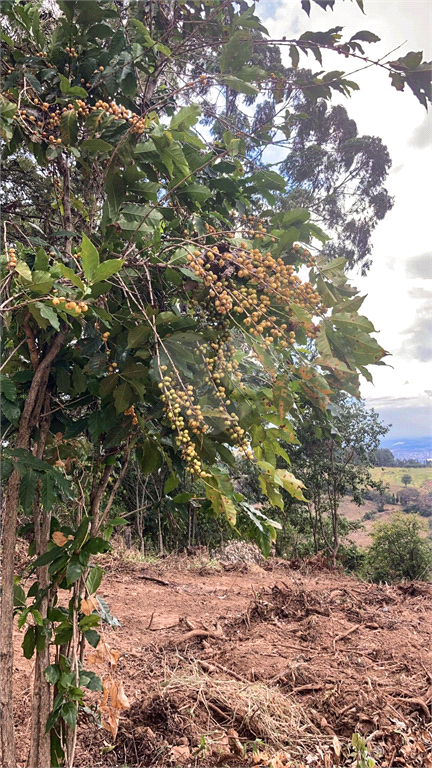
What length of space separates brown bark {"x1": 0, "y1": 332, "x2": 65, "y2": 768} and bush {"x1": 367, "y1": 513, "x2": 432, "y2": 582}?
5948mm

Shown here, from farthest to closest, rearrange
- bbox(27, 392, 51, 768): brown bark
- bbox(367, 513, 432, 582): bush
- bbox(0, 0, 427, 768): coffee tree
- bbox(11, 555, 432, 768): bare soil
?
bbox(367, 513, 432, 582): bush → bbox(11, 555, 432, 768): bare soil → bbox(27, 392, 51, 768): brown bark → bbox(0, 0, 427, 768): coffee tree

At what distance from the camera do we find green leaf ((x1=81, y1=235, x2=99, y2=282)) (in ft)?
2.85

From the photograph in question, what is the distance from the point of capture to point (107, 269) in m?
0.89

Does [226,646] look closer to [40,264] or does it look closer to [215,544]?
[40,264]

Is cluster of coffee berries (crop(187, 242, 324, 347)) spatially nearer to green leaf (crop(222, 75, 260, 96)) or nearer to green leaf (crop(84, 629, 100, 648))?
green leaf (crop(222, 75, 260, 96))

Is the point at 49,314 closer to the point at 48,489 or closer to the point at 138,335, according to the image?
the point at 138,335

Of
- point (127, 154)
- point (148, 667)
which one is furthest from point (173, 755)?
point (127, 154)

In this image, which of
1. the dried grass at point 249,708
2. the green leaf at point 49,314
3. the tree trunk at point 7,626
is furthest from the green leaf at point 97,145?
the dried grass at point 249,708

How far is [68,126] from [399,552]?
654cm

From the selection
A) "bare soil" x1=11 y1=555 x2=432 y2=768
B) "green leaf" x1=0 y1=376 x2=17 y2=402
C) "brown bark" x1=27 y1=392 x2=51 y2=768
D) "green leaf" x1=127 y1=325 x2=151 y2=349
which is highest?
"green leaf" x1=127 y1=325 x2=151 y2=349

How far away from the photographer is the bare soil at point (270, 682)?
5.71 feet

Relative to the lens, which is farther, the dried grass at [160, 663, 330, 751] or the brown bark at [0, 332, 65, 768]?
the dried grass at [160, 663, 330, 751]

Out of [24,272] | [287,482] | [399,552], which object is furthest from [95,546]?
[399,552]

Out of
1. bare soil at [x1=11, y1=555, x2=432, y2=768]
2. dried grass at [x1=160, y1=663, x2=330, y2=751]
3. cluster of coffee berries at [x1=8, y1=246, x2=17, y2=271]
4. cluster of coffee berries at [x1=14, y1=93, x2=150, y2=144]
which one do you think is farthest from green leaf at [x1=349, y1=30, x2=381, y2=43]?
dried grass at [x1=160, y1=663, x2=330, y2=751]
